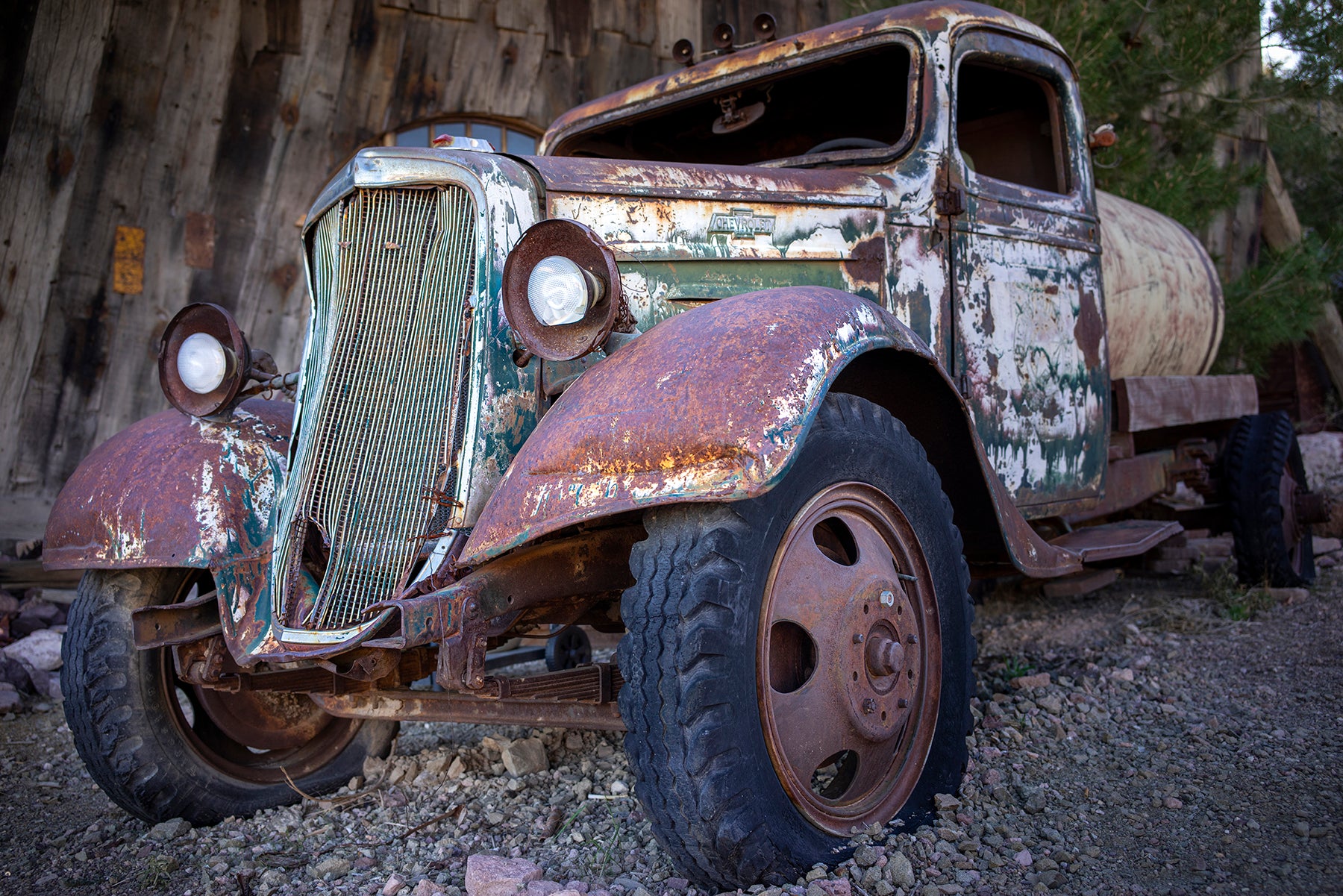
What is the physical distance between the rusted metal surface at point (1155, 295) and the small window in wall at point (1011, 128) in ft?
1.66

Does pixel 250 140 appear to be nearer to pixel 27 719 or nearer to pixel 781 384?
pixel 27 719

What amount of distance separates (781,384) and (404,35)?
5131 mm

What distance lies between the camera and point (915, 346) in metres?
2.56

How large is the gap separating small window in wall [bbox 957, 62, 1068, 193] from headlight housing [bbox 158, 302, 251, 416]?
2.62 metres

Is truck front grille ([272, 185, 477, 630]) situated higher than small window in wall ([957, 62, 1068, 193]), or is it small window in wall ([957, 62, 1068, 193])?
small window in wall ([957, 62, 1068, 193])

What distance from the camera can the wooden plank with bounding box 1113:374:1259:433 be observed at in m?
4.32

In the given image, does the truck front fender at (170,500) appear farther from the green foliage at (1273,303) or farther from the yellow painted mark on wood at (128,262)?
the green foliage at (1273,303)

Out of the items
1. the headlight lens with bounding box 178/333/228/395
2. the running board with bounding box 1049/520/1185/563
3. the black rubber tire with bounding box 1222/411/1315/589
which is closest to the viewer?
the headlight lens with bounding box 178/333/228/395

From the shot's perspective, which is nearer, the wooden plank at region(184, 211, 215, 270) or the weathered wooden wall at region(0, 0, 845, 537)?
the weathered wooden wall at region(0, 0, 845, 537)

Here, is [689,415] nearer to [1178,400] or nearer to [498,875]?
[498,875]

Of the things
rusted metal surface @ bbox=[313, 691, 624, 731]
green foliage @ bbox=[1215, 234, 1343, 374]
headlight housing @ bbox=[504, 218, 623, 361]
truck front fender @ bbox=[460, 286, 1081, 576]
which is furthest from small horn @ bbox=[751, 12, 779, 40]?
green foliage @ bbox=[1215, 234, 1343, 374]

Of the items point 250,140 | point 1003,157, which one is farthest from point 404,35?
point 1003,157

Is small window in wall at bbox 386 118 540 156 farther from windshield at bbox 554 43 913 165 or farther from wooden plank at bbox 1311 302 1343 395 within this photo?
wooden plank at bbox 1311 302 1343 395

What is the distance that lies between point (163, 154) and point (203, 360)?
3432 millimetres
